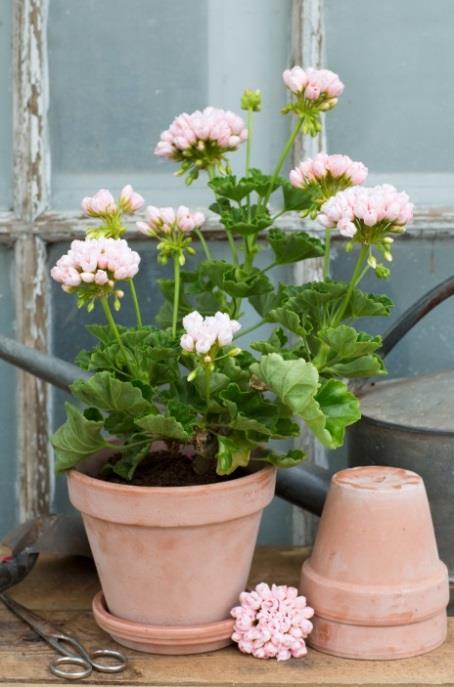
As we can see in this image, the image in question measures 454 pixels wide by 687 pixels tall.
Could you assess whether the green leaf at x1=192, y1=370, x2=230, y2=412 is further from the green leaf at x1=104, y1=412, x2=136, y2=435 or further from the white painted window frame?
the white painted window frame

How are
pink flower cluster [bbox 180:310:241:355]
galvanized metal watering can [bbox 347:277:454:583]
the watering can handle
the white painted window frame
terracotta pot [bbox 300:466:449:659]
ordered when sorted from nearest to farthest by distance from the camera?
pink flower cluster [bbox 180:310:241:355], terracotta pot [bbox 300:466:449:659], galvanized metal watering can [bbox 347:277:454:583], the watering can handle, the white painted window frame

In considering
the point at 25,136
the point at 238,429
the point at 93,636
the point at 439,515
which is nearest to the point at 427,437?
the point at 439,515

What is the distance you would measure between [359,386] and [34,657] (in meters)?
0.55

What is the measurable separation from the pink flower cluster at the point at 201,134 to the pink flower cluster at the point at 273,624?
0.51m

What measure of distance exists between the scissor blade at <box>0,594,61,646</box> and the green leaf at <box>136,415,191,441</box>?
29 cm

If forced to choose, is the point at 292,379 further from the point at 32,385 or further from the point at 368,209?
the point at 32,385

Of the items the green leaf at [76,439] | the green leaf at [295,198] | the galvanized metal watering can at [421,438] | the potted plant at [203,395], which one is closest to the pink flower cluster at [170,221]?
the potted plant at [203,395]

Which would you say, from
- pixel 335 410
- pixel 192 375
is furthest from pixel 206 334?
pixel 335 410

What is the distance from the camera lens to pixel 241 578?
128 cm

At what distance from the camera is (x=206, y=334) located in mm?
1123

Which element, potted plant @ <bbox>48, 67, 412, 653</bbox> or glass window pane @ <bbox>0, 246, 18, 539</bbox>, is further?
glass window pane @ <bbox>0, 246, 18, 539</bbox>

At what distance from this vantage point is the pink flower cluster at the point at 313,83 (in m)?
1.28

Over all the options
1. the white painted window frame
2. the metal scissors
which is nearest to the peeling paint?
the white painted window frame

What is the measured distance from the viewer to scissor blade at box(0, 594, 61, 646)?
4.25 feet
